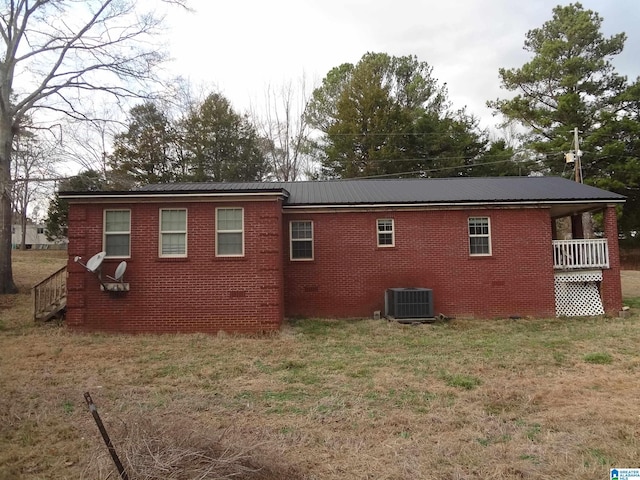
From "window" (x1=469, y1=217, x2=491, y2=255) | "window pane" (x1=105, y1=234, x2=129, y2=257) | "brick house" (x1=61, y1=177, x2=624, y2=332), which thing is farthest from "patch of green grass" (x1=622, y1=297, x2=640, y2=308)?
"window pane" (x1=105, y1=234, x2=129, y2=257)

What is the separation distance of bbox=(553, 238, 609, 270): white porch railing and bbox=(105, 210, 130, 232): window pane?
13.1 metres

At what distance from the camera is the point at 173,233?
11.9 metres

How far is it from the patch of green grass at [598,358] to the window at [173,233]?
9.49 m

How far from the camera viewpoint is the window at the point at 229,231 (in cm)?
1184

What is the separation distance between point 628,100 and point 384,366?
30.2 metres

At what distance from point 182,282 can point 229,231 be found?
71.7 inches

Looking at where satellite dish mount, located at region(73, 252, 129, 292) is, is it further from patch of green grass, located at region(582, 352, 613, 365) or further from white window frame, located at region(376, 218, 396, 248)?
patch of green grass, located at region(582, 352, 613, 365)

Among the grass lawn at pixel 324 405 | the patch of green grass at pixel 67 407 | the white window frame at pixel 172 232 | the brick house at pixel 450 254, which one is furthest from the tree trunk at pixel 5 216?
the patch of green grass at pixel 67 407

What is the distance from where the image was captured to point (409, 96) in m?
35.1

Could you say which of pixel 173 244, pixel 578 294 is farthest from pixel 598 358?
pixel 173 244

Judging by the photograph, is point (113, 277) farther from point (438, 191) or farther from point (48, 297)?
point (438, 191)

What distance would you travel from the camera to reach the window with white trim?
1443 centimetres

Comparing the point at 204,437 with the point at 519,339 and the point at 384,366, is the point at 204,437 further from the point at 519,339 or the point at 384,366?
the point at 519,339

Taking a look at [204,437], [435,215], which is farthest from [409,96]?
[204,437]
